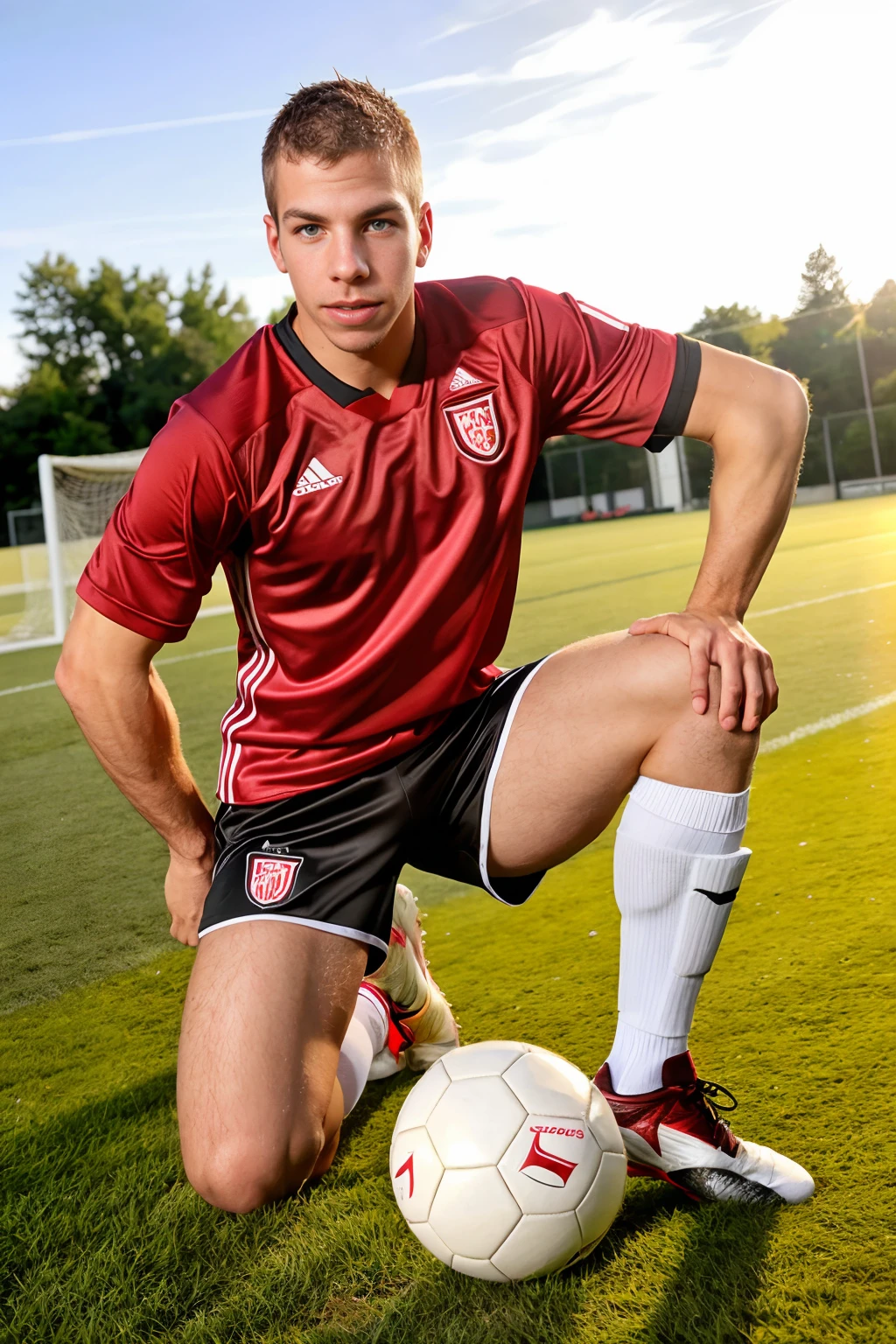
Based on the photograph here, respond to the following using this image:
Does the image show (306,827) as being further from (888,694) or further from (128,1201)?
(888,694)

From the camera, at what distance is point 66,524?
12.6 m

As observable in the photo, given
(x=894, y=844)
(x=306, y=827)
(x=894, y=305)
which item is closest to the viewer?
(x=306, y=827)

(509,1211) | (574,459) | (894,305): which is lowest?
(509,1211)

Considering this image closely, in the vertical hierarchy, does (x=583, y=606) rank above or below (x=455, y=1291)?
above

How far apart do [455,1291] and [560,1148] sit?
0.93 feet

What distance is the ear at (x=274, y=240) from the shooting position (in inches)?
93.2

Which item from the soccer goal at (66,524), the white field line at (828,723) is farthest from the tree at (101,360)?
the white field line at (828,723)

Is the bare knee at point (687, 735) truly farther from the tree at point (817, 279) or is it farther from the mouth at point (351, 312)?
the tree at point (817, 279)

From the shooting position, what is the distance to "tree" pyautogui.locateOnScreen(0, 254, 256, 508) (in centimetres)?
4294

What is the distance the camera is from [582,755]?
2258 mm

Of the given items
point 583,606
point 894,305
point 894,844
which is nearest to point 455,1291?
point 894,844

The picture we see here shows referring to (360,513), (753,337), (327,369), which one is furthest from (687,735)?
(753,337)

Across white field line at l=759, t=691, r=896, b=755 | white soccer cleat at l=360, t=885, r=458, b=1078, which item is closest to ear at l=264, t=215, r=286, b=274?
white soccer cleat at l=360, t=885, r=458, b=1078

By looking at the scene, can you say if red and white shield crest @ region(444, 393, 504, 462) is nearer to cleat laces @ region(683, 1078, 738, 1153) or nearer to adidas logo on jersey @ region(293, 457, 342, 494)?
adidas logo on jersey @ region(293, 457, 342, 494)
